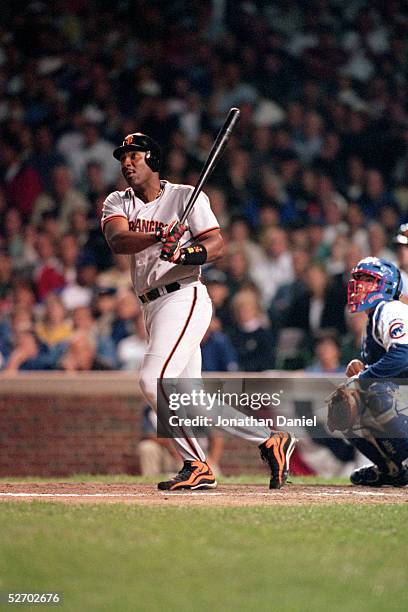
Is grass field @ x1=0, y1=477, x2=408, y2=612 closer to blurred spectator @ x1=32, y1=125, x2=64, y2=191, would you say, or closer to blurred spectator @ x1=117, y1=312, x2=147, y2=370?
blurred spectator @ x1=117, y1=312, x2=147, y2=370

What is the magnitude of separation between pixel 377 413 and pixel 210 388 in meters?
2.44

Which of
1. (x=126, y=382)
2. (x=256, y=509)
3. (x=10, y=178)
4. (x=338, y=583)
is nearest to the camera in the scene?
(x=338, y=583)

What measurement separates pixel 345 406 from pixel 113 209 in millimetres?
1748

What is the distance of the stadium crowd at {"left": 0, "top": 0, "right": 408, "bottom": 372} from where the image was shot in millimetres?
11641

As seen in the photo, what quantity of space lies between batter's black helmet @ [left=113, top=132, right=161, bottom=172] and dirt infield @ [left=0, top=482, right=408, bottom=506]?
72.3 inches

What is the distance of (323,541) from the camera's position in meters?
4.93

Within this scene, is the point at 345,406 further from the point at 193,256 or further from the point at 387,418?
the point at 193,256

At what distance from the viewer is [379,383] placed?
688 centimetres

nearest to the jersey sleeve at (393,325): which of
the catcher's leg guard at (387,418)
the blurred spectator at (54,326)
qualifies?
the catcher's leg guard at (387,418)

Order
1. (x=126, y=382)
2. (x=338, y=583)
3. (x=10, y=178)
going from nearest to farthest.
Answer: (x=338, y=583) → (x=126, y=382) → (x=10, y=178)

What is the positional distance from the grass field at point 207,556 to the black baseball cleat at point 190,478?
2.67 ft

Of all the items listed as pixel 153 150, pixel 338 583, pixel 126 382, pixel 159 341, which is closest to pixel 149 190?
pixel 153 150

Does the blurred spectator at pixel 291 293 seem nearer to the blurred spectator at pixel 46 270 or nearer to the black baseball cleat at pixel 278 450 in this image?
the blurred spectator at pixel 46 270

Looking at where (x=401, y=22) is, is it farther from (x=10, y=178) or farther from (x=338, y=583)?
(x=338, y=583)
